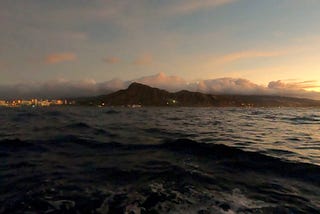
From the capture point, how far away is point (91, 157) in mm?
14680

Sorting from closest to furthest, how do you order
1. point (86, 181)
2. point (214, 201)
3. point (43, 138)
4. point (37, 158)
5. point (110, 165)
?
point (214, 201) < point (86, 181) < point (110, 165) < point (37, 158) < point (43, 138)

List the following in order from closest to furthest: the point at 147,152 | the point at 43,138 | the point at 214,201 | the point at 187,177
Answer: the point at 214,201 → the point at 187,177 → the point at 147,152 → the point at 43,138

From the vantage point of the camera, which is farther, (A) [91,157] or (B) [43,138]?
(B) [43,138]

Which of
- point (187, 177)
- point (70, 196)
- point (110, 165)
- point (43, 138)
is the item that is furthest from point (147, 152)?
point (43, 138)

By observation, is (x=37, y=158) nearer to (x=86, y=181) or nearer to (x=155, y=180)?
(x=86, y=181)

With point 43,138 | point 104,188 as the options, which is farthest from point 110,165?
point 43,138

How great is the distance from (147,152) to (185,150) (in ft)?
8.13

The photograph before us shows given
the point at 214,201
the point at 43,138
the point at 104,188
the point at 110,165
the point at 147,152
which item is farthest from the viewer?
the point at 43,138

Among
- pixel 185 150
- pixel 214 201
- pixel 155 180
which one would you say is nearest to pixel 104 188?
pixel 155 180

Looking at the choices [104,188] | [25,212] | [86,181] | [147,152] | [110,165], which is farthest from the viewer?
[147,152]

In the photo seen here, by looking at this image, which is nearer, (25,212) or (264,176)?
(25,212)

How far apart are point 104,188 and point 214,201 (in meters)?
3.88

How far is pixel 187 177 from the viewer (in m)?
11.5

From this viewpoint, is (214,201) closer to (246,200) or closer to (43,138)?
(246,200)
